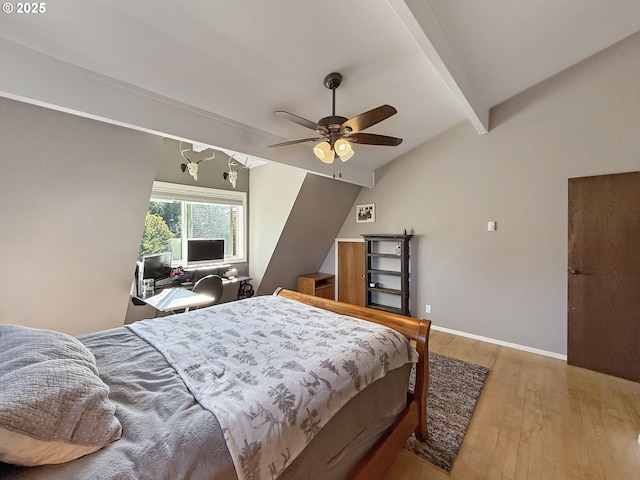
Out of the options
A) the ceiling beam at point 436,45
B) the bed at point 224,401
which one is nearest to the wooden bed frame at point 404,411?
the bed at point 224,401

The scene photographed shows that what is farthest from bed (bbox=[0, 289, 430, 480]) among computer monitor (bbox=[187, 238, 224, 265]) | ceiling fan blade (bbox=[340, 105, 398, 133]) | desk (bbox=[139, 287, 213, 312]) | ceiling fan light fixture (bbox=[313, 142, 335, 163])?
computer monitor (bbox=[187, 238, 224, 265])

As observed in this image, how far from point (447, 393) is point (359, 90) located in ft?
9.34

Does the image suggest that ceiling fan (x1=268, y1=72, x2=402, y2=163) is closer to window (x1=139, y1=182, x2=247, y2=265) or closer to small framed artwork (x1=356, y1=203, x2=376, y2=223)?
small framed artwork (x1=356, y1=203, x2=376, y2=223)

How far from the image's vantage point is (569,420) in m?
1.98

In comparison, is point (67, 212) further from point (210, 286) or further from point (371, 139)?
point (371, 139)

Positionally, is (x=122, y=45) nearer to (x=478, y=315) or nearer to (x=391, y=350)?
(x=391, y=350)

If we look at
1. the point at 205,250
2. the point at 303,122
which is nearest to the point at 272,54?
the point at 303,122

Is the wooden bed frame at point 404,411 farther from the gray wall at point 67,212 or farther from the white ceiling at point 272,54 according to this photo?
the gray wall at point 67,212

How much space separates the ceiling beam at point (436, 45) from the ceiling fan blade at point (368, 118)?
44 cm

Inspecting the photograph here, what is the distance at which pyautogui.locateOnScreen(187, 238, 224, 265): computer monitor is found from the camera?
389 centimetres

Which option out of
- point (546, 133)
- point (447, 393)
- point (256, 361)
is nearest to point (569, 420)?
point (447, 393)

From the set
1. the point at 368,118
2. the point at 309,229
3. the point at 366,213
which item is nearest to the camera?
the point at 368,118

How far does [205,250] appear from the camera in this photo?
4.04 meters

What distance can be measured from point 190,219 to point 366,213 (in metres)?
2.89
